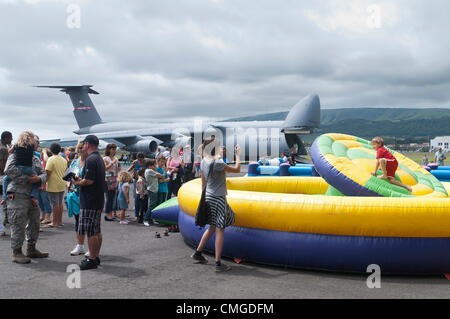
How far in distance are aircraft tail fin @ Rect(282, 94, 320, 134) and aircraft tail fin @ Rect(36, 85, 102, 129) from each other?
2254cm

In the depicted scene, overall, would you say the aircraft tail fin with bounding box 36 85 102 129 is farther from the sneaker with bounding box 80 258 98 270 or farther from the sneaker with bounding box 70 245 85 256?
the sneaker with bounding box 80 258 98 270

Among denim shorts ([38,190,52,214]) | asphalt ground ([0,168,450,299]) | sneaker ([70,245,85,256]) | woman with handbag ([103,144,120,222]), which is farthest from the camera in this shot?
woman with handbag ([103,144,120,222])

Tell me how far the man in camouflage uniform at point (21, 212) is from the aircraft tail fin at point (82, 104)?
34223mm

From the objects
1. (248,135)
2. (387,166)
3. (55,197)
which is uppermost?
(248,135)

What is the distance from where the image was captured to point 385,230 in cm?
442

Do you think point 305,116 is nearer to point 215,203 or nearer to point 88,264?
point 215,203

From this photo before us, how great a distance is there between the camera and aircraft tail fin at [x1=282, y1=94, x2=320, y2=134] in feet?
73.0

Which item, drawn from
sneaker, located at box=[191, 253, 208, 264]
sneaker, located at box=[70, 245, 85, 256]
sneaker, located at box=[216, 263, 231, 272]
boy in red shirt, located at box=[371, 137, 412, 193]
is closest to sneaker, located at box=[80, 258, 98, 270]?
sneaker, located at box=[70, 245, 85, 256]

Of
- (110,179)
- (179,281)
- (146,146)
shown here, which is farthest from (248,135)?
(179,281)

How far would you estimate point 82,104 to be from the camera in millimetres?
37562

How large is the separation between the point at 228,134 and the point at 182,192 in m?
21.9

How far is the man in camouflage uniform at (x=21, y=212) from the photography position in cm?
507

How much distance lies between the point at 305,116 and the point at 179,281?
1907cm
